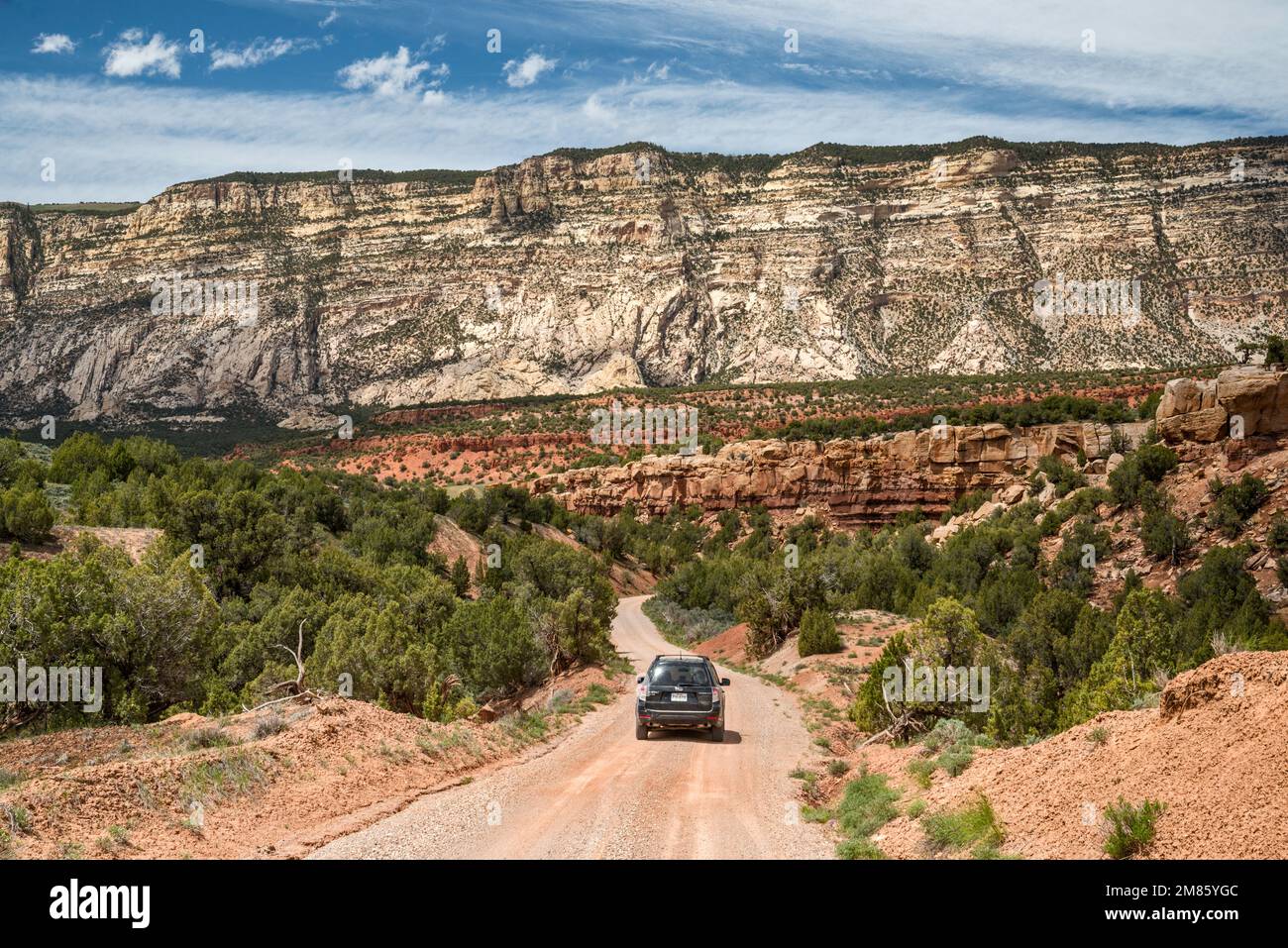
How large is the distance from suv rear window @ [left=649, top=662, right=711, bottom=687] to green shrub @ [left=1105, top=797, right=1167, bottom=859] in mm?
9459

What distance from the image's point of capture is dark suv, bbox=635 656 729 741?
15.7 metres

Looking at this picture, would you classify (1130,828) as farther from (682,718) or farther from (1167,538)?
(1167,538)

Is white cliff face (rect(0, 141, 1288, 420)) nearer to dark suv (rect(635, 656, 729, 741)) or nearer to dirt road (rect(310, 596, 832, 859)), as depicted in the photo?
dark suv (rect(635, 656, 729, 741))

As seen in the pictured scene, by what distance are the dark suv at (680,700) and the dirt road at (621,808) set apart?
0.33 meters

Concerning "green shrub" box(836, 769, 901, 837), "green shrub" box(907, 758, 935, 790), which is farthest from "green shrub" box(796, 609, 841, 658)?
"green shrub" box(907, 758, 935, 790)

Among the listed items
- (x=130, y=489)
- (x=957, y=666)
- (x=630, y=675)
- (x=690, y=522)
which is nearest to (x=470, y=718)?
(x=957, y=666)

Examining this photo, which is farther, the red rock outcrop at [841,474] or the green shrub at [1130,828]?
the red rock outcrop at [841,474]

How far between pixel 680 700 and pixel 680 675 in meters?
0.55

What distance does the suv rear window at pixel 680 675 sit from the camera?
16.0 meters

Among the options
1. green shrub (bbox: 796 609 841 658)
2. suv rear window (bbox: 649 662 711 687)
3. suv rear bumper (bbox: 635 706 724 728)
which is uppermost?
suv rear window (bbox: 649 662 711 687)

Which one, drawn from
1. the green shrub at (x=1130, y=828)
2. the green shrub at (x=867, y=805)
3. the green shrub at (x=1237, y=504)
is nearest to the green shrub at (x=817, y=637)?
the green shrub at (x=1237, y=504)

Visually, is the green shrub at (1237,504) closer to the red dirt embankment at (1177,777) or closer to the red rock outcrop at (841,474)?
the red rock outcrop at (841,474)
